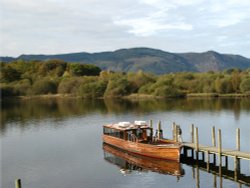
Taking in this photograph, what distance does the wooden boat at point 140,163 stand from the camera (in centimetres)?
3391

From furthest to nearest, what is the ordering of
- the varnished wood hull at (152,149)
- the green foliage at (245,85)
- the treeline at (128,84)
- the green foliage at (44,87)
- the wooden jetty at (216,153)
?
the green foliage at (44,87) < the treeline at (128,84) < the green foliage at (245,85) < the varnished wood hull at (152,149) < the wooden jetty at (216,153)

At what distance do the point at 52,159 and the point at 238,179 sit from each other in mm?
18777

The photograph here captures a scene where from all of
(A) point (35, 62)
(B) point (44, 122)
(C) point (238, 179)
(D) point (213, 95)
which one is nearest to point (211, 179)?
(C) point (238, 179)

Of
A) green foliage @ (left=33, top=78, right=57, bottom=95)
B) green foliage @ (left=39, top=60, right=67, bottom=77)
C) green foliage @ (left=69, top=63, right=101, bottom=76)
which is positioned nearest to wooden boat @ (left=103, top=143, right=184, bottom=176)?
green foliage @ (left=33, top=78, right=57, bottom=95)

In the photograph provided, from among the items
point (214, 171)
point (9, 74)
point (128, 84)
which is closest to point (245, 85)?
point (128, 84)

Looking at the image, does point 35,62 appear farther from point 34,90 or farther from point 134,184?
point 134,184

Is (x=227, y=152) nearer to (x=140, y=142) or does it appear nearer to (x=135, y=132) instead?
(x=140, y=142)

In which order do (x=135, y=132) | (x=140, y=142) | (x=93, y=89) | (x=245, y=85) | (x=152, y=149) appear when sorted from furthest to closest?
(x=93, y=89), (x=245, y=85), (x=135, y=132), (x=140, y=142), (x=152, y=149)

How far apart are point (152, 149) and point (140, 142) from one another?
2844 mm

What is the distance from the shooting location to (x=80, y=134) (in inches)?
2109

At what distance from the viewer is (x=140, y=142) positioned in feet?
130

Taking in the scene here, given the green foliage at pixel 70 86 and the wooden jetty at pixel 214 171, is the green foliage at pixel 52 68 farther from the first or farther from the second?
the wooden jetty at pixel 214 171

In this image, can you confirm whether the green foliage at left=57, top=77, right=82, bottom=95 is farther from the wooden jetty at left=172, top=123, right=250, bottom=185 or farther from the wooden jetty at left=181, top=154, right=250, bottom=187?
the wooden jetty at left=181, top=154, right=250, bottom=187

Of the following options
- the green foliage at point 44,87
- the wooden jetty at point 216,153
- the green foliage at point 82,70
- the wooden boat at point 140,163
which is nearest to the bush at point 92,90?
the green foliage at point 44,87
